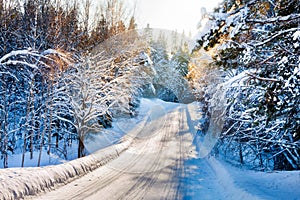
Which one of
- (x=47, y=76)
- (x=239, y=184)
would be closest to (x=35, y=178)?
(x=239, y=184)

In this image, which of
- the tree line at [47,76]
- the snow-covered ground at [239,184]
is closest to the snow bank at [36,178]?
the snow-covered ground at [239,184]

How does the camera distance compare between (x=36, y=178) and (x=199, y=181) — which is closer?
(x=36, y=178)

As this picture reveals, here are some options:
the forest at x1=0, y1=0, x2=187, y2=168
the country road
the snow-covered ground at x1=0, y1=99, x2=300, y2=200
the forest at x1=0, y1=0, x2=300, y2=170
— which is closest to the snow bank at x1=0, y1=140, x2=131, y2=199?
the snow-covered ground at x1=0, y1=99, x2=300, y2=200

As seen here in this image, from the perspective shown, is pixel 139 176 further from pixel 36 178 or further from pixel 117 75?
pixel 117 75

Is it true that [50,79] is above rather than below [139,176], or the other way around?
above

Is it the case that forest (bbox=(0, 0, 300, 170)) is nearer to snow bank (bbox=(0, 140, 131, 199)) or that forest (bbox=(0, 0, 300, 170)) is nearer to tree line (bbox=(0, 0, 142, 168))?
tree line (bbox=(0, 0, 142, 168))

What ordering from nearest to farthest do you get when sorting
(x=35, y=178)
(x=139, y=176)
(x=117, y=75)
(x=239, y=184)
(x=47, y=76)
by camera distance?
(x=35, y=178)
(x=239, y=184)
(x=139, y=176)
(x=47, y=76)
(x=117, y=75)

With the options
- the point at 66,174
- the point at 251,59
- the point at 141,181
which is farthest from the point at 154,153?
the point at 251,59

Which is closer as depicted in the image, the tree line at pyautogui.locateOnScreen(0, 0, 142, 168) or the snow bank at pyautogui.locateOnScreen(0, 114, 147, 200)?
the snow bank at pyautogui.locateOnScreen(0, 114, 147, 200)

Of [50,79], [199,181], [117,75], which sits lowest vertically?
[199,181]

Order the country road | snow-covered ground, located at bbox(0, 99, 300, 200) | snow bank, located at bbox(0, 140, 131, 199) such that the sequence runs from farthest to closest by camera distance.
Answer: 1. the country road
2. snow-covered ground, located at bbox(0, 99, 300, 200)
3. snow bank, located at bbox(0, 140, 131, 199)

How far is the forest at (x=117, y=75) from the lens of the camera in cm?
469

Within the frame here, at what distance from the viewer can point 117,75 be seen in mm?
15289

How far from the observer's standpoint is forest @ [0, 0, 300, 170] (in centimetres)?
469
